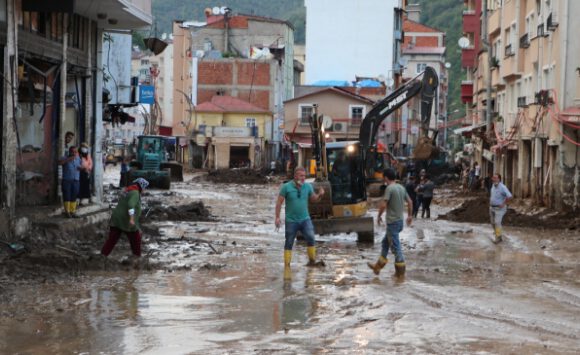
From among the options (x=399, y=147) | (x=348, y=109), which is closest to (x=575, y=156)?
(x=348, y=109)

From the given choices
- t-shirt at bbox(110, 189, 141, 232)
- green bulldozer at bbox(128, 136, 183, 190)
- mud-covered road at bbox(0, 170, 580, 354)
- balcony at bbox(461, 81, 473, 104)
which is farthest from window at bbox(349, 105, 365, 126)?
t-shirt at bbox(110, 189, 141, 232)

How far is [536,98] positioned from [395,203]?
22188 millimetres

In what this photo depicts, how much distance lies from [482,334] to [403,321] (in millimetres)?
1059

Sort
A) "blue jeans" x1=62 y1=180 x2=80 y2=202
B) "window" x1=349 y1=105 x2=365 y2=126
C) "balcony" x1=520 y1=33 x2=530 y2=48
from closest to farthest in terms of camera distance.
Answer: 1. "blue jeans" x1=62 y1=180 x2=80 y2=202
2. "balcony" x1=520 y1=33 x2=530 y2=48
3. "window" x1=349 y1=105 x2=365 y2=126

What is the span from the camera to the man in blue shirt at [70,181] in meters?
20.1

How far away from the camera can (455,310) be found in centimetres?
1274

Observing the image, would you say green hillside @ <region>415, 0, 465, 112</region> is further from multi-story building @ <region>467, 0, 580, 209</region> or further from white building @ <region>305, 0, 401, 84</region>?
multi-story building @ <region>467, 0, 580, 209</region>

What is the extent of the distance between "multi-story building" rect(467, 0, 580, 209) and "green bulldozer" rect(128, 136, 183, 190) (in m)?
15.4

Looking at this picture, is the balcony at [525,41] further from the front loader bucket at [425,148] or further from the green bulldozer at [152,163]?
the green bulldozer at [152,163]

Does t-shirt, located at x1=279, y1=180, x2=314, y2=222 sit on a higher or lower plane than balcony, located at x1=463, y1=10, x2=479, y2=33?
lower

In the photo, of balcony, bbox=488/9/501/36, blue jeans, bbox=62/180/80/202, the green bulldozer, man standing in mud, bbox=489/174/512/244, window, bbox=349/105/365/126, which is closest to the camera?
blue jeans, bbox=62/180/80/202

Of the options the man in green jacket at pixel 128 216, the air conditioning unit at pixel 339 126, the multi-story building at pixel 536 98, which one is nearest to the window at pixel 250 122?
the air conditioning unit at pixel 339 126

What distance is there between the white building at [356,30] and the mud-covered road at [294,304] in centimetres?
6693

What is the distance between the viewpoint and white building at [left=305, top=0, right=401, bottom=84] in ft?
285
